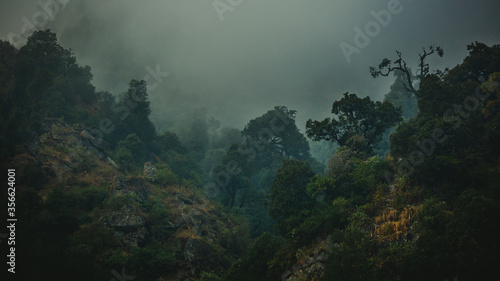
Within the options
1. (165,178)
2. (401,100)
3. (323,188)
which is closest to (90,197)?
(165,178)

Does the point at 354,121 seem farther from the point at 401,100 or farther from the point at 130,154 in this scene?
the point at 401,100

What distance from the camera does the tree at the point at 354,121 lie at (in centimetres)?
2722

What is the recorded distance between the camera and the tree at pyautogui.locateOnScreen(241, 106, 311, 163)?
49.8 metres

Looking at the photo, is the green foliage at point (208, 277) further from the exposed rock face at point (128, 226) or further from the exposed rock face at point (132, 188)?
the exposed rock face at point (132, 188)

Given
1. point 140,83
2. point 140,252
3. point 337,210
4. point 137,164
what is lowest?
point 337,210

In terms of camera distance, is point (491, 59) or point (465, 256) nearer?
point (465, 256)

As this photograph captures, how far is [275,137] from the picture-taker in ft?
166

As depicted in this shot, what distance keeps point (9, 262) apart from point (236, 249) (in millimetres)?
17347

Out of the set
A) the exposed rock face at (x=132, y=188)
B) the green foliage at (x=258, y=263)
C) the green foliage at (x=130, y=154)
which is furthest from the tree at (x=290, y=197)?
the green foliage at (x=130, y=154)

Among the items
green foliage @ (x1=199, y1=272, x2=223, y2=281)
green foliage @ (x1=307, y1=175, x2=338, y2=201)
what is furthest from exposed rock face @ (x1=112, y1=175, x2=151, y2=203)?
green foliage @ (x1=307, y1=175, x2=338, y2=201)

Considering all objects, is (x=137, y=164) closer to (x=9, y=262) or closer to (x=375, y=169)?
(x=9, y=262)

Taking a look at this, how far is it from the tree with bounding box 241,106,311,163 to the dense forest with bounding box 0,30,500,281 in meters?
15.2

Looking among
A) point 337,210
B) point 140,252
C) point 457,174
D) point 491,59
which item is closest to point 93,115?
point 140,252

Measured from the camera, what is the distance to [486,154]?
14828 mm
